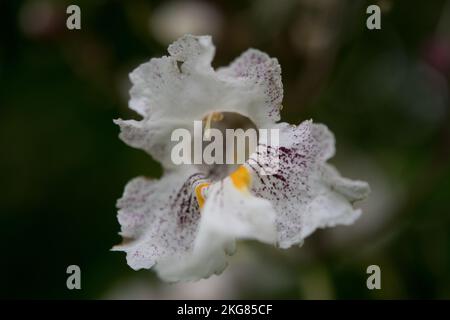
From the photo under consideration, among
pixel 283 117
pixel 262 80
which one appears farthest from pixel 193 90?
pixel 283 117

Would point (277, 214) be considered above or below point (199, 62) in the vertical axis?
below

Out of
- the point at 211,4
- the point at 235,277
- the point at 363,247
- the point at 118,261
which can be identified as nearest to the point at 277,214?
the point at 363,247

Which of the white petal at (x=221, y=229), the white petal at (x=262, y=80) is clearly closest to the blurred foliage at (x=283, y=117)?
the white petal at (x=262, y=80)

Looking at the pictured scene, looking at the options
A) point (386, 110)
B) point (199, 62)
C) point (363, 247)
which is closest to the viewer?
point (199, 62)

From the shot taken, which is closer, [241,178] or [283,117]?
[241,178]

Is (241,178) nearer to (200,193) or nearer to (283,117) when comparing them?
(200,193)

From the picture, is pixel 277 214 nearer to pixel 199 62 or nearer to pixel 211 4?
pixel 199 62

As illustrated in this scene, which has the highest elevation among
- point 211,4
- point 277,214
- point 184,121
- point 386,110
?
point 211,4
